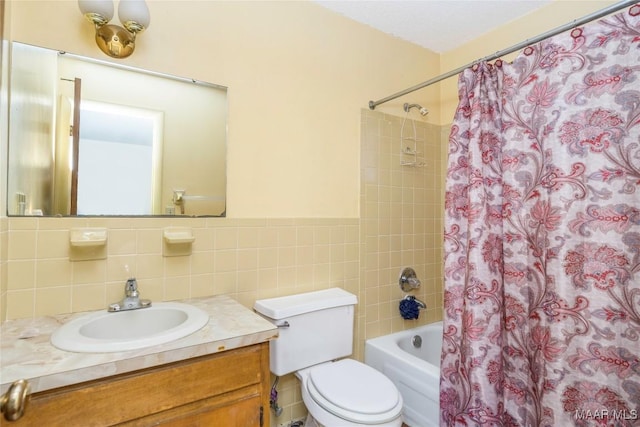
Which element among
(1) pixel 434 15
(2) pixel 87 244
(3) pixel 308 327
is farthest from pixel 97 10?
(1) pixel 434 15

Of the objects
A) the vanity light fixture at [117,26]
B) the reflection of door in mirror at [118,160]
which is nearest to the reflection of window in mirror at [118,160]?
the reflection of door in mirror at [118,160]

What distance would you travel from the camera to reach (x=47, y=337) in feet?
3.22

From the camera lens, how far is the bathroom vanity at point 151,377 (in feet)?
2.60

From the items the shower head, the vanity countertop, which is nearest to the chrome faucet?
the vanity countertop

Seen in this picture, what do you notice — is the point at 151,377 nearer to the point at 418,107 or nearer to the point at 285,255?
the point at 285,255

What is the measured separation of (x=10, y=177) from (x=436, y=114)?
241 cm

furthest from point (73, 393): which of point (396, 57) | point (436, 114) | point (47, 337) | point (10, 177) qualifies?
point (436, 114)

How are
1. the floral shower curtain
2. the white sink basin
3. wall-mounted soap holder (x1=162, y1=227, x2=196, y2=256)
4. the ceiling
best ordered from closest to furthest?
the white sink basin → the floral shower curtain → wall-mounted soap holder (x1=162, y1=227, x2=196, y2=256) → the ceiling

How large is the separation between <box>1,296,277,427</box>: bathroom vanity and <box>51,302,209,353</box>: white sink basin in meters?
0.03

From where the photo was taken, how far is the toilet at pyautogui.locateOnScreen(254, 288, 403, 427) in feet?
4.02

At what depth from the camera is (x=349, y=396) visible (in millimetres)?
1284

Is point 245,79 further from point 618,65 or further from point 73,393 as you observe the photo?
point 618,65

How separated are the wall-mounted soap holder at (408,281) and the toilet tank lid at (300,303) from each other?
22.3 inches

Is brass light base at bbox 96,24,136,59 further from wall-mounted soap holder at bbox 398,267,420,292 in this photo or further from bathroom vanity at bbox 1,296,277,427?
wall-mounted soap holder at bbox 398,267,420,292
